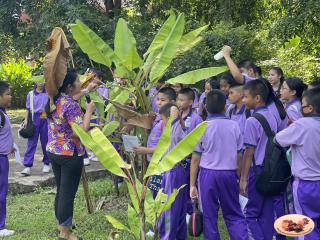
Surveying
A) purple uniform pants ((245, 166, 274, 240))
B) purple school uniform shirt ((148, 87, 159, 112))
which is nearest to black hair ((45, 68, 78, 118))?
purple school uniform shirt ((148, 87, 159, 112))

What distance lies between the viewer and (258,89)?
5.00 m

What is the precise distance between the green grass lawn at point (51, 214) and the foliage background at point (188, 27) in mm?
3724

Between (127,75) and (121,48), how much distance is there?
29 cm

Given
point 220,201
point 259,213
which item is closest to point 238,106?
point 259,213

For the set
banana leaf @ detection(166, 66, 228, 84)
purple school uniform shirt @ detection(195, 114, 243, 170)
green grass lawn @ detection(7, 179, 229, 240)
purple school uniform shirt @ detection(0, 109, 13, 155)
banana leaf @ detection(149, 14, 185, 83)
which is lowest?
green grass lawn @ detection(7, 179, 229, 240)

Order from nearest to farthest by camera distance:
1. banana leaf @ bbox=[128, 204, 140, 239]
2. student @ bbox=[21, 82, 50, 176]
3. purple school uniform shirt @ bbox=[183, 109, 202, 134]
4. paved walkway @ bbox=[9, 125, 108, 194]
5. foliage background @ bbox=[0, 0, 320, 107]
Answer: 1. banana leaf @ bbox=[128, 204, 140, 239]
2. purple school uniform shirt @ bbox=[183, 109, 202, 134]
3. paved walkway @ bbox=[9, 125, 108, 194]
4. student @ bbox=[21, 82, 50, 176]
5. foliage background @ bbox=[0, 0, 320, 107]

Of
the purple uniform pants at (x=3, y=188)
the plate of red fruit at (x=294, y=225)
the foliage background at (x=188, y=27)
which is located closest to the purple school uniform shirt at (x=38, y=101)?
the purple uniform pants at (x=3, y=188)

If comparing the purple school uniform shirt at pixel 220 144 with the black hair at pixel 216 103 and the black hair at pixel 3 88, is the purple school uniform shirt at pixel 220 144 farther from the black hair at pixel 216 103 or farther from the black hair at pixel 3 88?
the black hair at pixel 3 88

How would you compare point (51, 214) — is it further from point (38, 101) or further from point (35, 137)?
point (38, 101)

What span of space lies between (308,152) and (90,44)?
236 cm

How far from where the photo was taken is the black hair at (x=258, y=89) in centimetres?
500

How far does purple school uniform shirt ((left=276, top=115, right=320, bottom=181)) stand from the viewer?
4.31 m

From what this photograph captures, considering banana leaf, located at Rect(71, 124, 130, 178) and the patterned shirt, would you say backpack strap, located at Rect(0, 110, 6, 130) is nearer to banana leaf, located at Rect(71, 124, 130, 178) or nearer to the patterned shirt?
the patterned shirt

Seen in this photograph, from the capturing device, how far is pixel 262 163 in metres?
5.00
